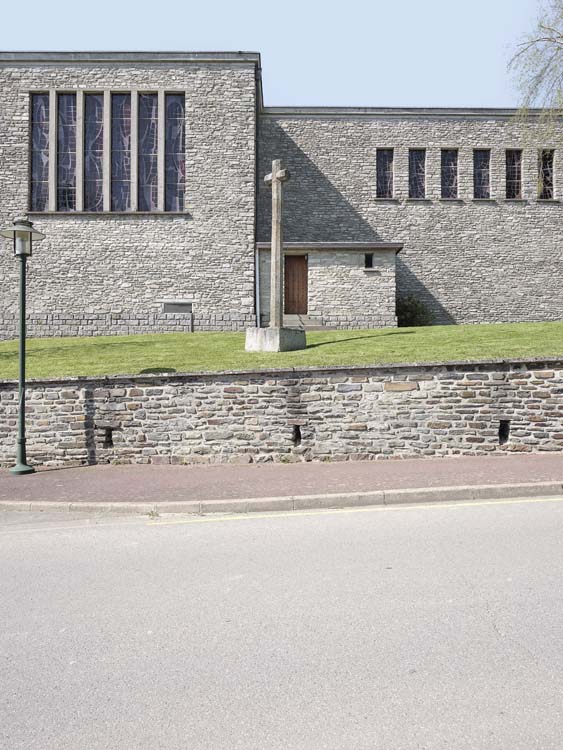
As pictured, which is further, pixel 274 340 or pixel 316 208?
pixel 316 208

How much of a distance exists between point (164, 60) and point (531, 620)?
2872cm

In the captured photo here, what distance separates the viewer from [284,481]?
9703 millimetres

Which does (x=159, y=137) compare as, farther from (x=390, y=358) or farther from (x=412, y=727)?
(x=412, y=727)

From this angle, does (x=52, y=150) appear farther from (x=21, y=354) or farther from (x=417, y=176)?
(x=21, y=354)

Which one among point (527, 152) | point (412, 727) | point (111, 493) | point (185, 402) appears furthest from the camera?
point (527, 152)

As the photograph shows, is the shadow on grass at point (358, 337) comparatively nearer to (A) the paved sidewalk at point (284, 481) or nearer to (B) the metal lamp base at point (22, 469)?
(A) the paved sidewalk at point (284, 481)

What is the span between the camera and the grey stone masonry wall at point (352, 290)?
2706cm

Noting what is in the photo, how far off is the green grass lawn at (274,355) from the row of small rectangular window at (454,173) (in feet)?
38.9

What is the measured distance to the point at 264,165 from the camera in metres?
32.0

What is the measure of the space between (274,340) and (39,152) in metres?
17.7

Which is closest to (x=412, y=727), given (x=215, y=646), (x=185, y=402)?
(x=215, y=646)

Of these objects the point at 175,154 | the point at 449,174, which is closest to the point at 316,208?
the point at 449,174

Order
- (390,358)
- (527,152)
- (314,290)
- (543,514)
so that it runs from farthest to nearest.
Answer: (527,152) < (314,290) < (390,358) < (543,514)

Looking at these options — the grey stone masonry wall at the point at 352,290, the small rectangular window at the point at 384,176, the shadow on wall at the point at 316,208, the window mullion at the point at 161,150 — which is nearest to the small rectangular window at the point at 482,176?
the small rectangular window at the point at 384,176
